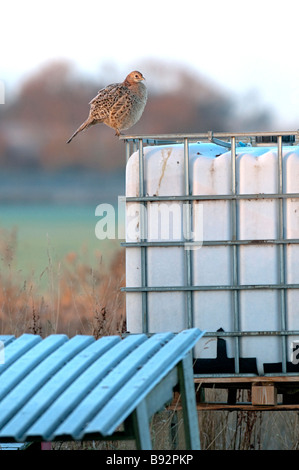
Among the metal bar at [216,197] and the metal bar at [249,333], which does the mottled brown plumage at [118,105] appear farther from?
the metal bar at [249,333]

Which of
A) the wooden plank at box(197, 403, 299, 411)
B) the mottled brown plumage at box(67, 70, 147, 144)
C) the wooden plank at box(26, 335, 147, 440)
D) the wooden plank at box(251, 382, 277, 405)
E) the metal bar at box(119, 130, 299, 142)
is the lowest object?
the wooden plank at box(197, 403, 299, 411)

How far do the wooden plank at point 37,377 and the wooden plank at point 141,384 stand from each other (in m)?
0.38

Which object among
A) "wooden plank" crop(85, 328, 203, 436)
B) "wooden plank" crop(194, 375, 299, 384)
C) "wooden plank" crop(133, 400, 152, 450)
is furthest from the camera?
"wooden plank" crop(194, 375, 299, 384)

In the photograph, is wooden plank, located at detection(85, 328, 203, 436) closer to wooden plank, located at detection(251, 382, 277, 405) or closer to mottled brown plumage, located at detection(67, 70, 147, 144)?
wooden plank, located at detection(251, 382, 277, 405)

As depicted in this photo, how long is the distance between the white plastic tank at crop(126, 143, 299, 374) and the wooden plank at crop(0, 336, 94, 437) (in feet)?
4.63

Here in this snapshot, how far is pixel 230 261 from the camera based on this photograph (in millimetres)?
5289

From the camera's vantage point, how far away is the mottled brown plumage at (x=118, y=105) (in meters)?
6.50

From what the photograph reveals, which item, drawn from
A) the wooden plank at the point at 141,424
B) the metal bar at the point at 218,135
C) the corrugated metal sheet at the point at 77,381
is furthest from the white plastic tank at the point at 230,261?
the wooden plank at the point at 141,424

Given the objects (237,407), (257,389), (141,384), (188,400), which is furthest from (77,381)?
(237,407)

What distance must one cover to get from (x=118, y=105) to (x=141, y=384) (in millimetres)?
3544

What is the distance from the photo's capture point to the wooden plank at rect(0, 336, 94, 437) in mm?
3320

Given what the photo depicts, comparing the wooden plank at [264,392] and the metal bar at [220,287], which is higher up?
the metal bar at [220,287]

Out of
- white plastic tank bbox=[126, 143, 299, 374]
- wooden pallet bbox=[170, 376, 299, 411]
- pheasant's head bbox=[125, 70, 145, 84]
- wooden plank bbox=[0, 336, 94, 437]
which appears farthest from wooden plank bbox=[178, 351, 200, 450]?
pheasant's head bbox=[125, 70, 145, 84]
